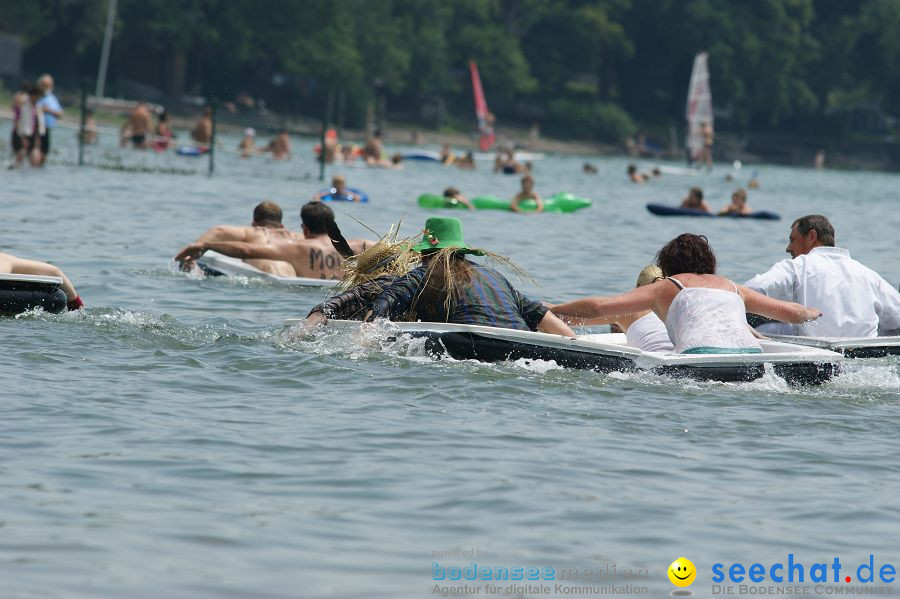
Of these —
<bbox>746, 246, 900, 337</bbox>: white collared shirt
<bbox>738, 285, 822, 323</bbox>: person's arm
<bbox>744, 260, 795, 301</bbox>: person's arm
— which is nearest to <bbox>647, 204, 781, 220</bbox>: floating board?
<bbox>746, 246, 900, 337</bbox>: white collared shirt

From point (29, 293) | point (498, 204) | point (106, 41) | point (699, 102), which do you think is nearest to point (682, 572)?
point (29, 293)

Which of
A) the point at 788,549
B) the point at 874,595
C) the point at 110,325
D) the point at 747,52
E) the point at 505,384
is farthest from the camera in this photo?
the point at 747,52

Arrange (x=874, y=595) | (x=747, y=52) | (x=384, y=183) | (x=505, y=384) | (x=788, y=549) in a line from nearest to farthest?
1. (x=874, y=595)
2. (x=788, y=549)
3. (x=505, y=384)
4. (x=384, y=183)
5. (x=747, y=52)

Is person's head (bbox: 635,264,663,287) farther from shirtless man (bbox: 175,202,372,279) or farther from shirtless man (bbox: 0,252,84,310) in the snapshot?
shirtless man (bbox: 175,202,372,279)

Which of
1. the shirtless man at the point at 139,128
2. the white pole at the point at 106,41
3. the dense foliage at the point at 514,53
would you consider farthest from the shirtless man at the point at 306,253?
the dense foliage at the point at 514,53

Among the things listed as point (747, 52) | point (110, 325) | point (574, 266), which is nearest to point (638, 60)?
point (747, 52)

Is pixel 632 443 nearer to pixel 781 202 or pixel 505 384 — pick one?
pixel 505 384

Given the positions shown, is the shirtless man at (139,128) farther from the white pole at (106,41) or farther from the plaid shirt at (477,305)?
the plaid shirt at (477,305)

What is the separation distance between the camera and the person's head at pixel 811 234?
428 inches

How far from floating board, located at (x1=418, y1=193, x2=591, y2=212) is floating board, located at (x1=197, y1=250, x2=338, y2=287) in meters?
14.1

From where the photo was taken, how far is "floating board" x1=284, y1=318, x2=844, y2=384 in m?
9.20

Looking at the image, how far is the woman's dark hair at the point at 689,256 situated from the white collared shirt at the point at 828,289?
1201mm

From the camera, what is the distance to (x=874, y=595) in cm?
573

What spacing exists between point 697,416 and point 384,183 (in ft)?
107
